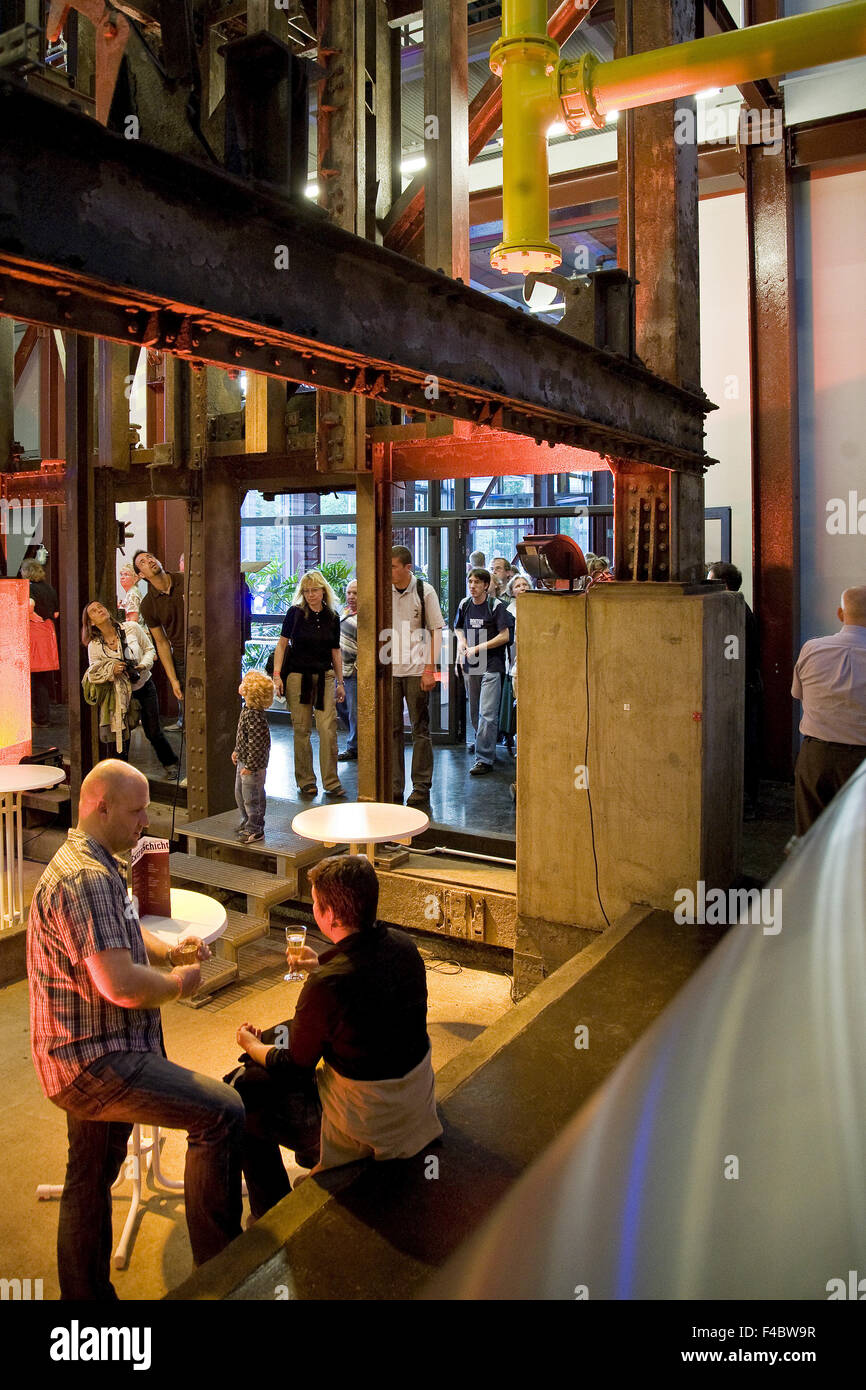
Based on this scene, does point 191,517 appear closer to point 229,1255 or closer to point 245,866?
point 245,866

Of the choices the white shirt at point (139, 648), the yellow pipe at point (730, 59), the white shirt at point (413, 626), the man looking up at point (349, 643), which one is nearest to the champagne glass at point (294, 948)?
the yellow pipe at point (730, 59)

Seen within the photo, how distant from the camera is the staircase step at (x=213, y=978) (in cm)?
671

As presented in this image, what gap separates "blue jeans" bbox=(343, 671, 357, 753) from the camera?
11617 mm

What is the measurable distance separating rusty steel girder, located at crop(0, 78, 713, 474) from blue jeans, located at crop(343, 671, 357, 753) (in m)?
7.77

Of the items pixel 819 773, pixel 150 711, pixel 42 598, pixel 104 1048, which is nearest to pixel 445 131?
pixel 819 773

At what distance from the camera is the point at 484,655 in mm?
10648

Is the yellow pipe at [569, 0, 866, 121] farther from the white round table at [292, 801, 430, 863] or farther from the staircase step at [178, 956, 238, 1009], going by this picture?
the staircase step at [178, 956, 238, 1009]

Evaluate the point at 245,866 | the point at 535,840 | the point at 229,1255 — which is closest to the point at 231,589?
the point at 245,866

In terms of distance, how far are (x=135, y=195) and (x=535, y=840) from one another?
4.55 meters

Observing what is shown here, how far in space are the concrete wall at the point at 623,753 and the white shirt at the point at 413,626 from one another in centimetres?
293

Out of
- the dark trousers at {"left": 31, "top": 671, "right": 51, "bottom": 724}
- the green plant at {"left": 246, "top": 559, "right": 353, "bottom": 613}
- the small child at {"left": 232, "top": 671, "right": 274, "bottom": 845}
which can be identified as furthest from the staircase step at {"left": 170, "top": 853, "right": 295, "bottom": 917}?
the green plant at {"left": 246, "top": 559, "right": 353, "bottom": 613}

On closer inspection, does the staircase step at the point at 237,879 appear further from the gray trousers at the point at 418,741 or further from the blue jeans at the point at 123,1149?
the blue jeans at the point at 123,1149

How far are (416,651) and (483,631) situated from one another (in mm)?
1923

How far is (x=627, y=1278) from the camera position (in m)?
3.07
